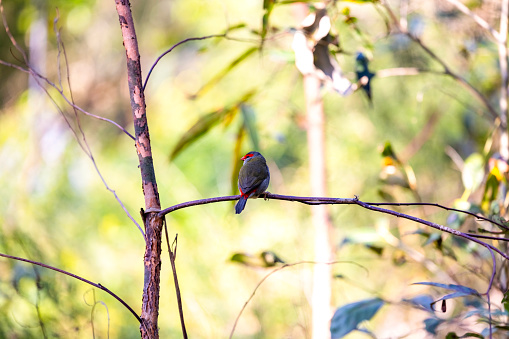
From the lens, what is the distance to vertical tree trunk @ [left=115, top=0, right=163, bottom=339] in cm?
100

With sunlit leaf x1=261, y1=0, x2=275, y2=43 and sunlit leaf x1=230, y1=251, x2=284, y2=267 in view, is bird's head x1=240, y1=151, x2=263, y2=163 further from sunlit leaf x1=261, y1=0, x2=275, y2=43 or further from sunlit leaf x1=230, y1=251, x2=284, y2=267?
sunlit leaf x1=261, y1=0, x2=275, y2=43

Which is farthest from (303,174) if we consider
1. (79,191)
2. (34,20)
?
(34,20)

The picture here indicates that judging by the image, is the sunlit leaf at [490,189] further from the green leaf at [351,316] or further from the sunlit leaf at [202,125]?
the sunlit leaf at [202,125]

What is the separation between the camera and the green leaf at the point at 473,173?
2.00 m

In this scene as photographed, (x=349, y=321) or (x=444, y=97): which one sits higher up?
(x=444, y=97)

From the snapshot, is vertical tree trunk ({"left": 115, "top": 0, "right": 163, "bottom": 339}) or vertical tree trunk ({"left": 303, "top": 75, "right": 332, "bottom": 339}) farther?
vertical tree trunk ({"left": 303, "top": 75, "right": 332, "bottom": 339})

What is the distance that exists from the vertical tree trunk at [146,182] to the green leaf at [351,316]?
812mm

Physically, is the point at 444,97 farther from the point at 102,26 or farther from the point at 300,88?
the point at 102,26

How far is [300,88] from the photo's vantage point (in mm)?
4602

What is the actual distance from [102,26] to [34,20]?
209 centimetres

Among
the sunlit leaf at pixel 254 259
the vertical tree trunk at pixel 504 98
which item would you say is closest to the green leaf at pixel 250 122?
the sunlit leaf at pixel 254 259

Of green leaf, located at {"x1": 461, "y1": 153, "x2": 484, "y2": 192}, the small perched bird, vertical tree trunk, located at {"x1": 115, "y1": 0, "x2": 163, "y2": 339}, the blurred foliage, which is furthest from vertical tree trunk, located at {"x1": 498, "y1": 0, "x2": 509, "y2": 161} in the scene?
vertical tree trunk, located at {"x1": 115, "y1": 0, "x2": 163, "y2": 339}

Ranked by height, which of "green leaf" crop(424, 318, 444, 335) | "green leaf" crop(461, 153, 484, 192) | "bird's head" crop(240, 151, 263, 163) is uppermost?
"bird's head" crop(240, 151, 263, 163)

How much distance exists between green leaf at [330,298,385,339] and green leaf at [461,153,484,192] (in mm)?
631
